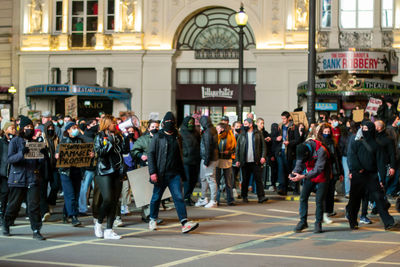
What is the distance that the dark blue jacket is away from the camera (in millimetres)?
11102

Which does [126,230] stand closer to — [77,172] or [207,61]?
[77,172]

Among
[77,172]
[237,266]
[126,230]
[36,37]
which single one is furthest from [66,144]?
[36,37]

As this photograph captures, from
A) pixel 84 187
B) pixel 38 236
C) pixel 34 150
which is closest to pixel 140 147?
pixel 84 187

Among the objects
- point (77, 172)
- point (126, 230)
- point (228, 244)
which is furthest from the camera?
point (77, 172)

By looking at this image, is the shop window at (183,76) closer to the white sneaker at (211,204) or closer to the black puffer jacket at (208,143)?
the black puffer jacket at (208,143)

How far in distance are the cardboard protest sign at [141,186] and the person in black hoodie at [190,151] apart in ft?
9.00

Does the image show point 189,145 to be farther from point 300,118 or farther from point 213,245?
point 213,245

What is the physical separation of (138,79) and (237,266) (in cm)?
2646

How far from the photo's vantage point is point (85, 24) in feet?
116

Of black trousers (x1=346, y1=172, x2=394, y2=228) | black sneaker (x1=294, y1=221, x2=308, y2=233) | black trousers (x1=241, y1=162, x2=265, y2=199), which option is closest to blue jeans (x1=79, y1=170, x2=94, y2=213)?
black trousers (x1=241, y1=162, x2=265, y2=199)

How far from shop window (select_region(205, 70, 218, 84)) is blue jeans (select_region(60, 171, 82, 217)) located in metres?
22.2

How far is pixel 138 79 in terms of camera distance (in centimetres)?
3447

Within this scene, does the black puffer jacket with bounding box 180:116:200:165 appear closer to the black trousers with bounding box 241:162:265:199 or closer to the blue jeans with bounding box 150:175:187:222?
the black trousers with bounding box 241:162:265:199

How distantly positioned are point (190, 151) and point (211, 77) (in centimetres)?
1972
